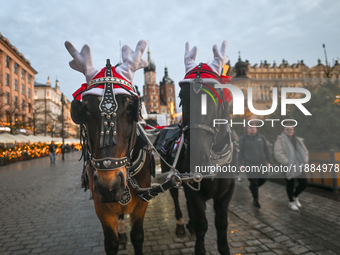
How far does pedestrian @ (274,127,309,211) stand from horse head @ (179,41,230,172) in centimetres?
383

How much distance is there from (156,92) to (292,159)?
103 meters

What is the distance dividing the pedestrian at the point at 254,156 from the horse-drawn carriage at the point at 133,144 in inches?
133

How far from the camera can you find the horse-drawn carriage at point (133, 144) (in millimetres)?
1871

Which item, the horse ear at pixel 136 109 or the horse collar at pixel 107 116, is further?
the horse ear at pixel 136 109

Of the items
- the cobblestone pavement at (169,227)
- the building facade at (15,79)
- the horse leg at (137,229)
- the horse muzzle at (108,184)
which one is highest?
the building facade at (15,79)

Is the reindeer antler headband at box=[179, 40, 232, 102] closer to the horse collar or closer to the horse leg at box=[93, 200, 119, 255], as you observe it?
the horse collar

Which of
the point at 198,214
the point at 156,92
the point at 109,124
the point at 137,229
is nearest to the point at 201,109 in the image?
the point at 109,124

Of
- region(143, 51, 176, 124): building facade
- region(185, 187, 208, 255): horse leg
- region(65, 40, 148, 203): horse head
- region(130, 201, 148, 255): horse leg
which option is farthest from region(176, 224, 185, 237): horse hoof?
region(143, 51, 176, 124): building facade

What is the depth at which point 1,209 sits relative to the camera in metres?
5.84

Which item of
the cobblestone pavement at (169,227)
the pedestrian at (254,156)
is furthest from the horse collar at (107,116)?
the pedestrian at (254,156)

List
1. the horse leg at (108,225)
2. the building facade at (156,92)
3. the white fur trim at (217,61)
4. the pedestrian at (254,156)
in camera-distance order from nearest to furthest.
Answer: the horse leg at (108,225)
the white fur trim at (217,61)
the pedestrian at (254,156)
the building facade at (156,92)

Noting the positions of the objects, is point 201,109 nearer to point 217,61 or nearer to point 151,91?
point 217,61

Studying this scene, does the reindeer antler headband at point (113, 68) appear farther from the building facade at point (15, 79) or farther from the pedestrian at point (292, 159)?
the building facade at point (15, 79)

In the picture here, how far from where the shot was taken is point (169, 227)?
14.5ft
